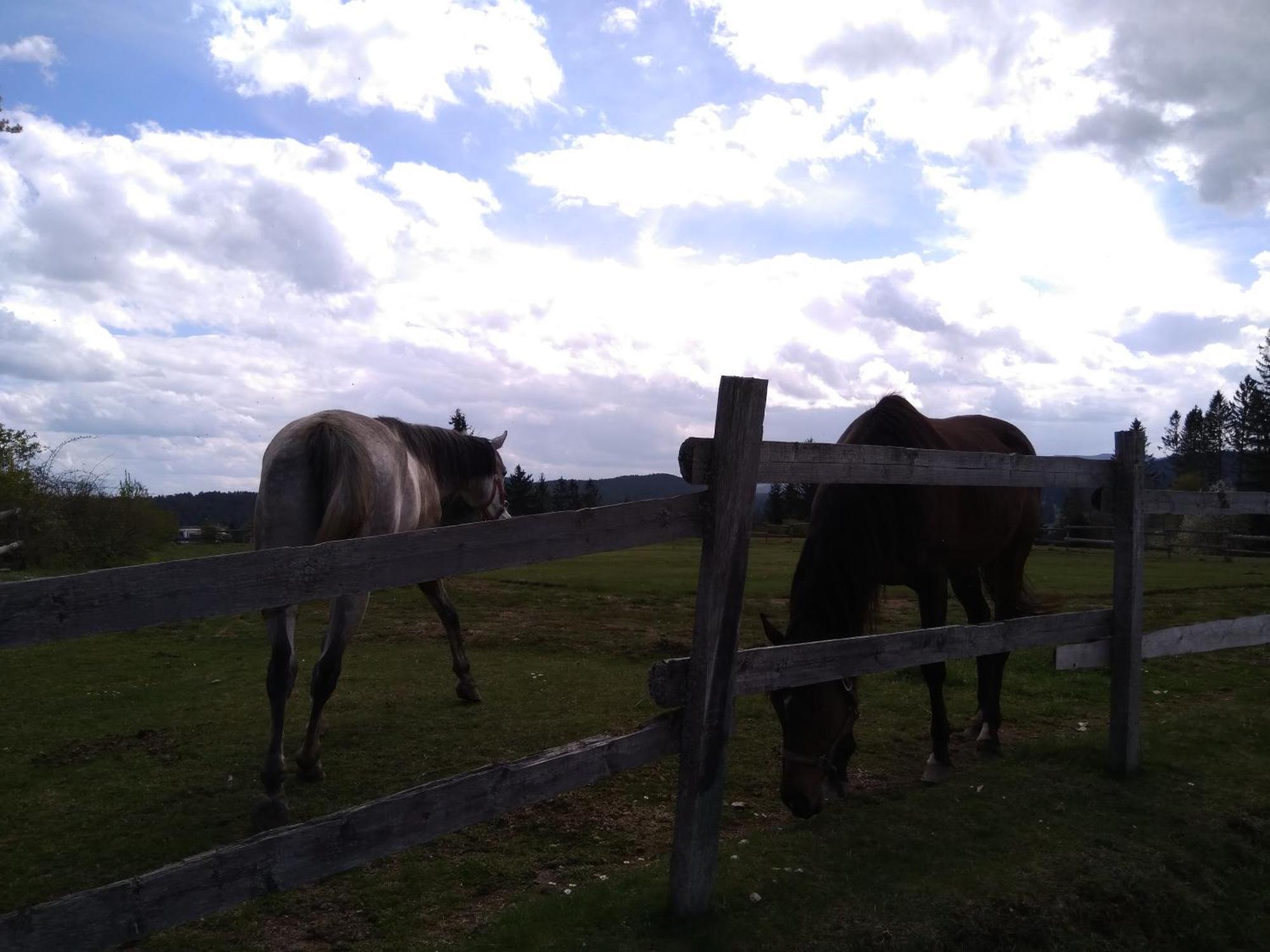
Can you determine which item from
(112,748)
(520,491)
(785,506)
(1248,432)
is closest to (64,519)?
(112,748)

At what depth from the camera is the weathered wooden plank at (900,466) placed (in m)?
3.07

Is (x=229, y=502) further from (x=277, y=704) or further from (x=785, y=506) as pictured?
(x=277, y=704)

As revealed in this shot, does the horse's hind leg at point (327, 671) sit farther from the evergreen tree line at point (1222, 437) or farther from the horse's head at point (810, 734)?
the evergreen tree line at point (1222, 437)

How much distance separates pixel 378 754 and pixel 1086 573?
16.7m

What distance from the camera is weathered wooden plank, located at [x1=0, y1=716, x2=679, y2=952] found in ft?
6.23

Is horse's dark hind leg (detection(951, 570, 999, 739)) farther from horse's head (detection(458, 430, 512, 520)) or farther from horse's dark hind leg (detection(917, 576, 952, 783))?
horse's head (detection(458, 430, 512, 520))

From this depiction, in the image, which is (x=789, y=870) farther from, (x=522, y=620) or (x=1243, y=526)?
(x=1243, y=526)

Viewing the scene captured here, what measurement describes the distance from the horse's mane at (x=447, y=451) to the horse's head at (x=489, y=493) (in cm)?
5

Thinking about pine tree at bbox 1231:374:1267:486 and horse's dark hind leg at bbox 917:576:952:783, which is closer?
horse's dark hind leg at bbox 917:576:952:783

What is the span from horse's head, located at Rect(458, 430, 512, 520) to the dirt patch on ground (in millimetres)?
2763

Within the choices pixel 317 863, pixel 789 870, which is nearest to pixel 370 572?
pixel 317 863

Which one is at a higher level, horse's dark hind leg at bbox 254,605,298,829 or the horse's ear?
the horse's ear

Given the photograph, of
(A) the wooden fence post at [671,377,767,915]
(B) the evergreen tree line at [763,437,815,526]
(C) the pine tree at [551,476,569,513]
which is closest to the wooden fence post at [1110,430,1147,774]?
(A) the wooden fence post at [671,377,767,915]

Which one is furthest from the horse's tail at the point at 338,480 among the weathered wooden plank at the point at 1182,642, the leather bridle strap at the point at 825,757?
the weathered wooden plank at the point at 1182,642
